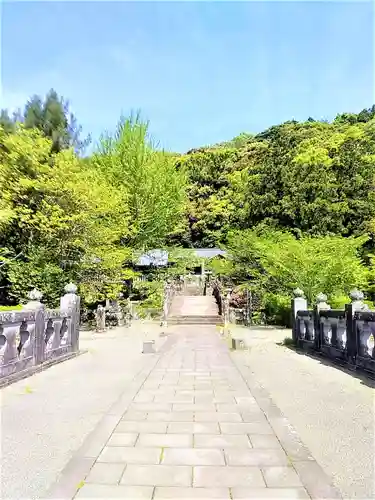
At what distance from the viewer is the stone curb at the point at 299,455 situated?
3.13m

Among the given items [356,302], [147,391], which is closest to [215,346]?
[356,302]

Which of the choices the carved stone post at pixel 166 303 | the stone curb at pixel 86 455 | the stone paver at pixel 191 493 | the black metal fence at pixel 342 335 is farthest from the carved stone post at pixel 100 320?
the stone paver at pixel 191 493

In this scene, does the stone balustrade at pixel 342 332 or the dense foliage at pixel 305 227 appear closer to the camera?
the stone balustrade at pixel 342 332

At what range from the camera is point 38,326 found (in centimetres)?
863

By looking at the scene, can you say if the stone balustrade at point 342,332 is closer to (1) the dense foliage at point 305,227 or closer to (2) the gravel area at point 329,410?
(2) the gravel area at point 329,410

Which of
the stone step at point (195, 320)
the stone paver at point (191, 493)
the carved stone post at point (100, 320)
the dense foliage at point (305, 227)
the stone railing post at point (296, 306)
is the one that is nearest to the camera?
the stone paver at point (191, 493)

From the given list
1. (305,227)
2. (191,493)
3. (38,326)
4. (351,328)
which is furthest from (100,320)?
(191,493)

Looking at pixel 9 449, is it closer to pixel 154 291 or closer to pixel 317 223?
pixel 154 291

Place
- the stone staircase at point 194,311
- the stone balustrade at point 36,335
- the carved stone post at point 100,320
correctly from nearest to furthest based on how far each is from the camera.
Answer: the stone balustrade at point 36,335, the carved stone post at point 100,320, the stone staircase at point 194,311

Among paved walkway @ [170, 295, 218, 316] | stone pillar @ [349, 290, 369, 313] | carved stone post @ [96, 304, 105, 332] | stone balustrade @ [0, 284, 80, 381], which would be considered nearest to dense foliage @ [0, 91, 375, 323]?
carved stone post @ [96, 304, 105, 332]

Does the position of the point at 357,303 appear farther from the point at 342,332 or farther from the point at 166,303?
the point at 166,303

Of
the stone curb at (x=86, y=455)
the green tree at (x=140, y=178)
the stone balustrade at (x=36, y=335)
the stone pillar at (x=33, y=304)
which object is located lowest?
the stone curb at (x=86, y=455)

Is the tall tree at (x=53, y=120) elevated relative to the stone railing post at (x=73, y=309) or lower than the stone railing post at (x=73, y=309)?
elevated

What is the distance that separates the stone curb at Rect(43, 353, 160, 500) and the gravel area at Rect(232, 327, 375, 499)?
1.92 m
